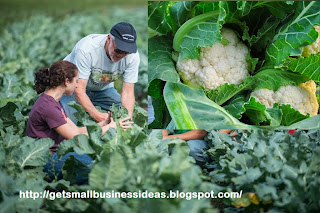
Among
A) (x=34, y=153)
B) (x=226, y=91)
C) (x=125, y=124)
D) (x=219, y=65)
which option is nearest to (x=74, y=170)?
(x=34, y=153)

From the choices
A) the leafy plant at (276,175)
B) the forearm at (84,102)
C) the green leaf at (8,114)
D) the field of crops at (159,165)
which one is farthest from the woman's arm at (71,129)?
the green leaf at (8,114)

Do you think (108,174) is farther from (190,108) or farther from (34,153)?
(190,108)

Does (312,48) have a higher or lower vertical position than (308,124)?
higher

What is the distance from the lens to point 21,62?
779 cm

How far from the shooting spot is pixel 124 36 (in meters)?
4.27

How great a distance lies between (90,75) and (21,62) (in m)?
3.51

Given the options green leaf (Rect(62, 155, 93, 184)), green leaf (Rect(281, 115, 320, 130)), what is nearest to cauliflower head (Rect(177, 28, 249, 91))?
green leaf (Rect(281, 115, 320, 130))

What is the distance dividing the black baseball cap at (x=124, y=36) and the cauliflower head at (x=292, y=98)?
3.97 feet

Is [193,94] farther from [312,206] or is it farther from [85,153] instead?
[312,206]

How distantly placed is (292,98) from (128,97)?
1.53 metres

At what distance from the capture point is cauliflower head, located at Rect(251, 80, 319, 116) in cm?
451

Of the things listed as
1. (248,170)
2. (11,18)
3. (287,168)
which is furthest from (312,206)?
(11,18)

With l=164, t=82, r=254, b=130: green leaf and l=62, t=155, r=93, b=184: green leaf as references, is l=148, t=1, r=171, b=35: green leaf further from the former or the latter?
l=62, t=155, r=93, b=184: green leaf

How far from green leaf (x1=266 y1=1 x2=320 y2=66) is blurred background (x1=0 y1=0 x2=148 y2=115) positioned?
7.69ft
